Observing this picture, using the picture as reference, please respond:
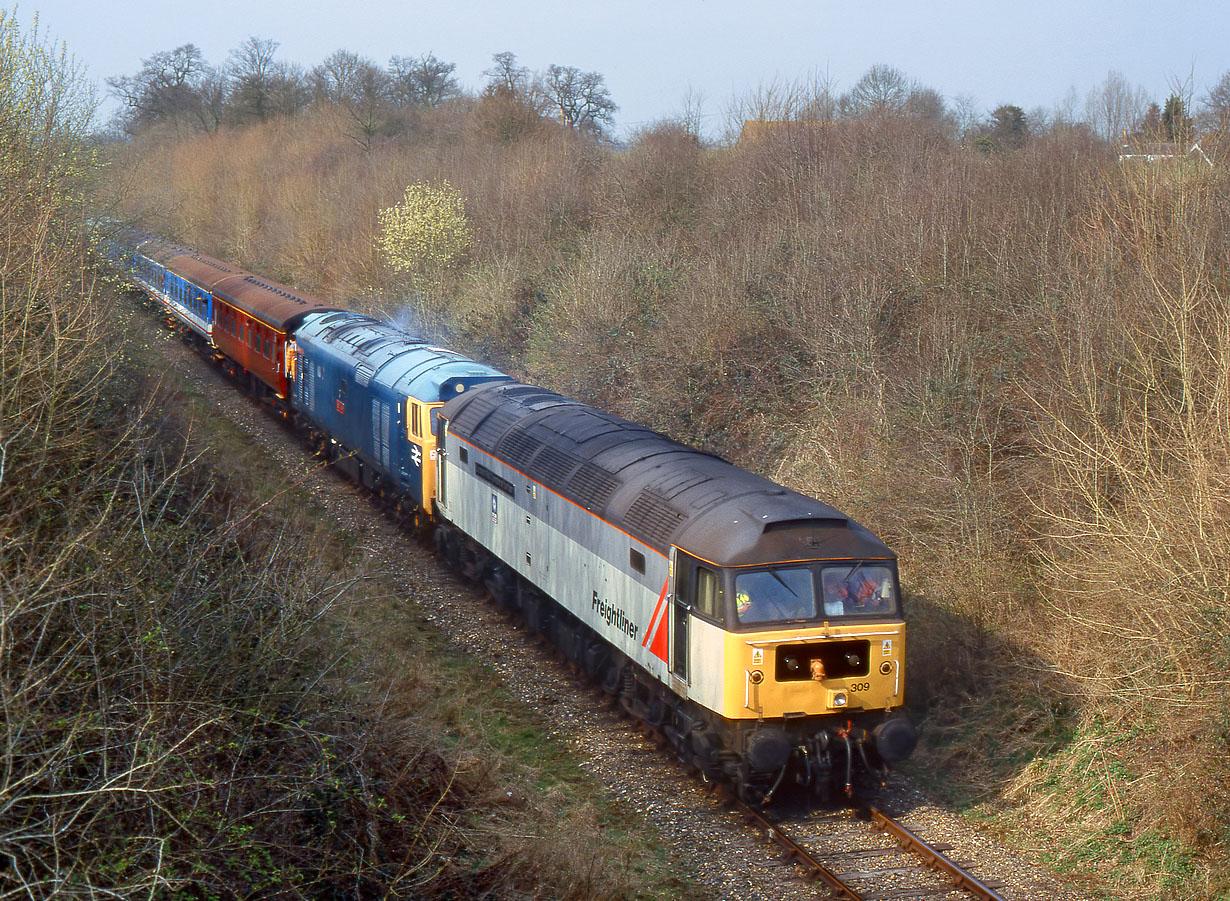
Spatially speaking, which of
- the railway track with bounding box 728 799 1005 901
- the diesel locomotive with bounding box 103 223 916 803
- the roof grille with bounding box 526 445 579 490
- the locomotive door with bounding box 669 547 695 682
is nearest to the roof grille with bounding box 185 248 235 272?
the diesel locomotive with bounding box 103 223 916 803

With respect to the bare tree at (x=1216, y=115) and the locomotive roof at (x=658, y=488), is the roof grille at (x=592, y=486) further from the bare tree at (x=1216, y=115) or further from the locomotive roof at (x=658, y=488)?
the bare tree at (x=1216, y=115)

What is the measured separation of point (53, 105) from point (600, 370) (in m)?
11.6

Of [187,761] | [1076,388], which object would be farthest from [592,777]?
[1076,388]

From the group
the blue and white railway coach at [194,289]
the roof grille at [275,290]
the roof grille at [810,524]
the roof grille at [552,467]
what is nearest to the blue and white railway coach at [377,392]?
Result: the roof grille at [275,290]

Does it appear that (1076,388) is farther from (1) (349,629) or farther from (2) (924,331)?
(1) (349,629)

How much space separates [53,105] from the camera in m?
17.6

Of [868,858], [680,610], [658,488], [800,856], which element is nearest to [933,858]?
→ [868,858]

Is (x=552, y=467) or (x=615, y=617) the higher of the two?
(x=552, y=467)

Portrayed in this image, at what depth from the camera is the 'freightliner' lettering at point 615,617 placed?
10.8 metres

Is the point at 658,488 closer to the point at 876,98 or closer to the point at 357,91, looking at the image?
the point at 876,98

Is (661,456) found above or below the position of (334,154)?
below

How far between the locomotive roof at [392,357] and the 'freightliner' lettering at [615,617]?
6.16 m

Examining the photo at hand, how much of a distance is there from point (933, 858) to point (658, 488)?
13.7 ft

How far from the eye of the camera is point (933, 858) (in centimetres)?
894
